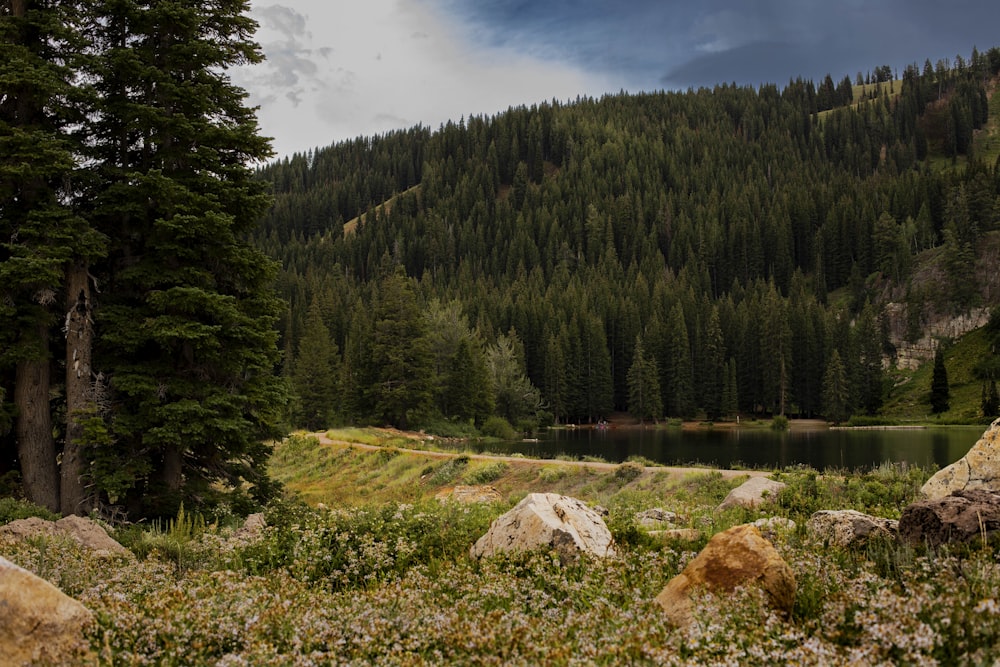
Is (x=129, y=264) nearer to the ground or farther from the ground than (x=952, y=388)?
farther from the ground

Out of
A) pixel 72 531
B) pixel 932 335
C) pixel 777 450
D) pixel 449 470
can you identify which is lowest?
pixel 777 450

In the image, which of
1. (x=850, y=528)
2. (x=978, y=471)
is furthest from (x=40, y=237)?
(x=978, y=471)

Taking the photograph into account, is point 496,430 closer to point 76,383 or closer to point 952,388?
point 76,383

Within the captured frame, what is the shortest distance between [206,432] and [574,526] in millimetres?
9882

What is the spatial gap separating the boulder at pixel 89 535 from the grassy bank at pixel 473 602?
46 centimetres

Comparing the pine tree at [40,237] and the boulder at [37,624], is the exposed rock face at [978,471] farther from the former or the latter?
the pine tree at [40,237]

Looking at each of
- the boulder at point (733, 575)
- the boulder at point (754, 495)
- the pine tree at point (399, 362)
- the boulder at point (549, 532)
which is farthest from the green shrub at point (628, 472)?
the pine tree at point (399, 362)

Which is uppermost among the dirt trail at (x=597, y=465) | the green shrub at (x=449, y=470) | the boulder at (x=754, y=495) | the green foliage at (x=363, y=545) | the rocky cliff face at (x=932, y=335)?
the rocky cliff face at (x=932, y=335)

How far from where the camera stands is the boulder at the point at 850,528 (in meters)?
9.01

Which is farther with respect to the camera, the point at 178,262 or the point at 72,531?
the point at 178,262

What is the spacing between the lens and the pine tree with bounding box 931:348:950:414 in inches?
3270

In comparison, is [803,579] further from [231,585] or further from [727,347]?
[727,347]

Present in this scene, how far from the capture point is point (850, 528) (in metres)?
9.41

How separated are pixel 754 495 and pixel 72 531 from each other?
1465 centimetres
